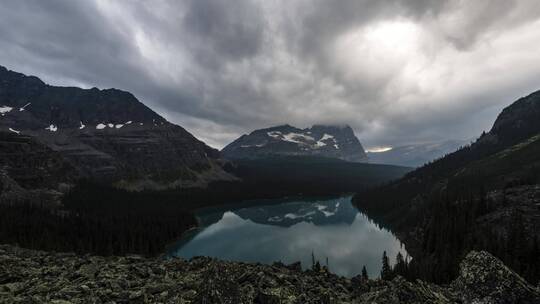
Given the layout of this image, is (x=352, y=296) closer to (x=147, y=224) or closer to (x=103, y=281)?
(x=103, y=281)

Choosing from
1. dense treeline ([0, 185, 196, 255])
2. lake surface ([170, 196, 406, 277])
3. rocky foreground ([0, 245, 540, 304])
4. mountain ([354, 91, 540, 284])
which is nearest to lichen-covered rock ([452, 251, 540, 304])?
rocky foreground ([0, 245, 540, 304])

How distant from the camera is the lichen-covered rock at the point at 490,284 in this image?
64.8ft

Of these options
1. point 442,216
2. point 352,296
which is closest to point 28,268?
point 352,296

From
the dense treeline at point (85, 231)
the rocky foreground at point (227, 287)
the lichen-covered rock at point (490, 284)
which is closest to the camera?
the lichen-covered rock at point (490, 284)

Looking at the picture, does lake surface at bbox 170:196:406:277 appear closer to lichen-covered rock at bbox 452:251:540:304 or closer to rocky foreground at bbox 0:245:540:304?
rocky foreground at bbox 0:245:540:304

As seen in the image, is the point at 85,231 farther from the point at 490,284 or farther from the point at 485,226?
the point at 485,226

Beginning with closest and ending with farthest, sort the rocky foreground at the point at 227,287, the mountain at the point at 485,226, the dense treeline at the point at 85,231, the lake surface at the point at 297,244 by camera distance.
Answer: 1. the rocky foreground at the point at 227,287
2. the mountain at the point at 485,226
3. the dense treeline at the point at 85,231
4. the lake surface at the point at 297,244

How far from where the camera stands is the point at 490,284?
20828 millimetres

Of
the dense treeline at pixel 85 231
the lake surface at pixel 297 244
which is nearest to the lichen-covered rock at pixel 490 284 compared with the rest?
the lake surface at pixel 297 244

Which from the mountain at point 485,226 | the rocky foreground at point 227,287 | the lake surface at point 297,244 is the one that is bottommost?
the lake surface at point 297,244

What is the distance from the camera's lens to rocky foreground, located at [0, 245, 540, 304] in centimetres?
2114

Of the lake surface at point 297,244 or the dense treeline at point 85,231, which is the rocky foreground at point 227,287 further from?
the lake surface at point 297,244

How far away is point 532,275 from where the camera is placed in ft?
216

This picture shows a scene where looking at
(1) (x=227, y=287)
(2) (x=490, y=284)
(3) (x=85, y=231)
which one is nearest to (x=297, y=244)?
(3) (x=85, y=231)
